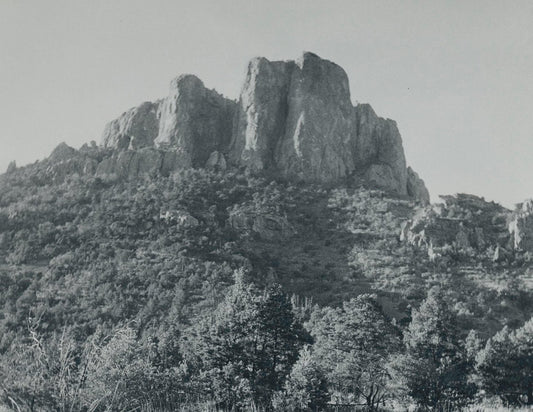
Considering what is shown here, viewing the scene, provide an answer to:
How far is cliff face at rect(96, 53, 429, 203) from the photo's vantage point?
359 ft

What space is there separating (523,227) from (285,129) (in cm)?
5291

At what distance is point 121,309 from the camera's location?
62.7 metres

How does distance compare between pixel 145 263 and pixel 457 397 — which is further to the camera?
pixel 145 263

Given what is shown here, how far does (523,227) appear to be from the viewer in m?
83.4

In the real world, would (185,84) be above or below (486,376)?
above

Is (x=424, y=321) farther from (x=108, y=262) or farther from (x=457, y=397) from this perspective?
(x=108, y=262)

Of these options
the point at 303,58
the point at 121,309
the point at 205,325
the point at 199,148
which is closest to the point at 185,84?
the point at 199,148

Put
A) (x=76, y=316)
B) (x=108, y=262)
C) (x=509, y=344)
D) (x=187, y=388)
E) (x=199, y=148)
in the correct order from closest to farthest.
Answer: (x=187, y=388) < (x=509, y=344) < (x=76, y=316) < (x=108, y=262) < (x=199, y=148)

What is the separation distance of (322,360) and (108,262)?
5127 cm

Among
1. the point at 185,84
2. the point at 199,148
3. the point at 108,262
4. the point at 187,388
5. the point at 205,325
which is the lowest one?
the point at 187,388

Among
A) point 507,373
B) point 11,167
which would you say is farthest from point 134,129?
point 507,373

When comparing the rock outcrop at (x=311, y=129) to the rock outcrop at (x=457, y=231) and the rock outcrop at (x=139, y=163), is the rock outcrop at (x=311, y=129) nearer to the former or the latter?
the rock outcrop at (x=139, y=163)

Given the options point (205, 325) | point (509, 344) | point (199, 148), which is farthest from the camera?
point (199, 148)

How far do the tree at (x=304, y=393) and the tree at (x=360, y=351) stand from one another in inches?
194
